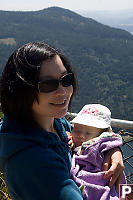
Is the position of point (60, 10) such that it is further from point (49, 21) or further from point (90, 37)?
point (90, 37)

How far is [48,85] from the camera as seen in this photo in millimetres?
1014

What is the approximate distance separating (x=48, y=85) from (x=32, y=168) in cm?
31

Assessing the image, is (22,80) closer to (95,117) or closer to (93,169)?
(93,169)

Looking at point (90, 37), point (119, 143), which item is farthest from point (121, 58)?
point (119, 143)

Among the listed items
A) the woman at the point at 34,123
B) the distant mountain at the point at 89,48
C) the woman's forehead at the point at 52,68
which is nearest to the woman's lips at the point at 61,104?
the woman at the point at 34,123

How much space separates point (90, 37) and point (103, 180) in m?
126

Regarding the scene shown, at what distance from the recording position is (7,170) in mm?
974

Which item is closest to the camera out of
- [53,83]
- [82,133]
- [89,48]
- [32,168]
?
[32,168]

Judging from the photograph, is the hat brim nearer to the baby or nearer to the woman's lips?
the baby

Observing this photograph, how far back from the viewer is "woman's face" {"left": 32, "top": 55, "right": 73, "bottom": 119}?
1.03 m

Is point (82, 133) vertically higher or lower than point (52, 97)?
lower

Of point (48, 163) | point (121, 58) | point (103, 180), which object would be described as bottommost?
point (121, 58)

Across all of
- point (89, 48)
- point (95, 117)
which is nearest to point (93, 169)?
point (95, 117)

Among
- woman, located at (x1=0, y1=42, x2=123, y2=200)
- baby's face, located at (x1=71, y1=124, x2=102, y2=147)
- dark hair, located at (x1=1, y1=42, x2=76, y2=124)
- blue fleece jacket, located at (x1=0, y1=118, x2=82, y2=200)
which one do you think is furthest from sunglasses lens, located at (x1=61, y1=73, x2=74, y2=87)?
baby's face, located at (x1=71, y1=124, x2=102, y2=147)
